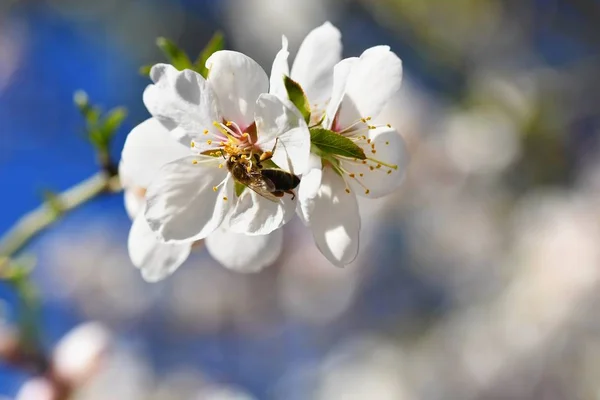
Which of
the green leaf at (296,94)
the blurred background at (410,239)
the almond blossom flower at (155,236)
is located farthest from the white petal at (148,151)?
the blurred background at (410,239)

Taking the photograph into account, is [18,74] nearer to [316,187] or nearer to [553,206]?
[553,206]

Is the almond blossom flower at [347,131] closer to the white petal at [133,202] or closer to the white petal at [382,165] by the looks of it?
the white petal at [382,165]

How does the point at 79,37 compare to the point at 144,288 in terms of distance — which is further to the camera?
the point at 144,288

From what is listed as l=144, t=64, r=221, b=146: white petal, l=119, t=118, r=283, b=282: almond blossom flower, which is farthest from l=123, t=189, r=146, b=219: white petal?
l=144, t=64, r=221, b=146: white petal

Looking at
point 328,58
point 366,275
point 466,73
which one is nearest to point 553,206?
point 466,73

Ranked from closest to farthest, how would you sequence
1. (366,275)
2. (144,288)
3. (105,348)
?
(105,348) → (366,275) → (144,288)

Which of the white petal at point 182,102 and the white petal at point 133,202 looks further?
the white petal at point 133,202
